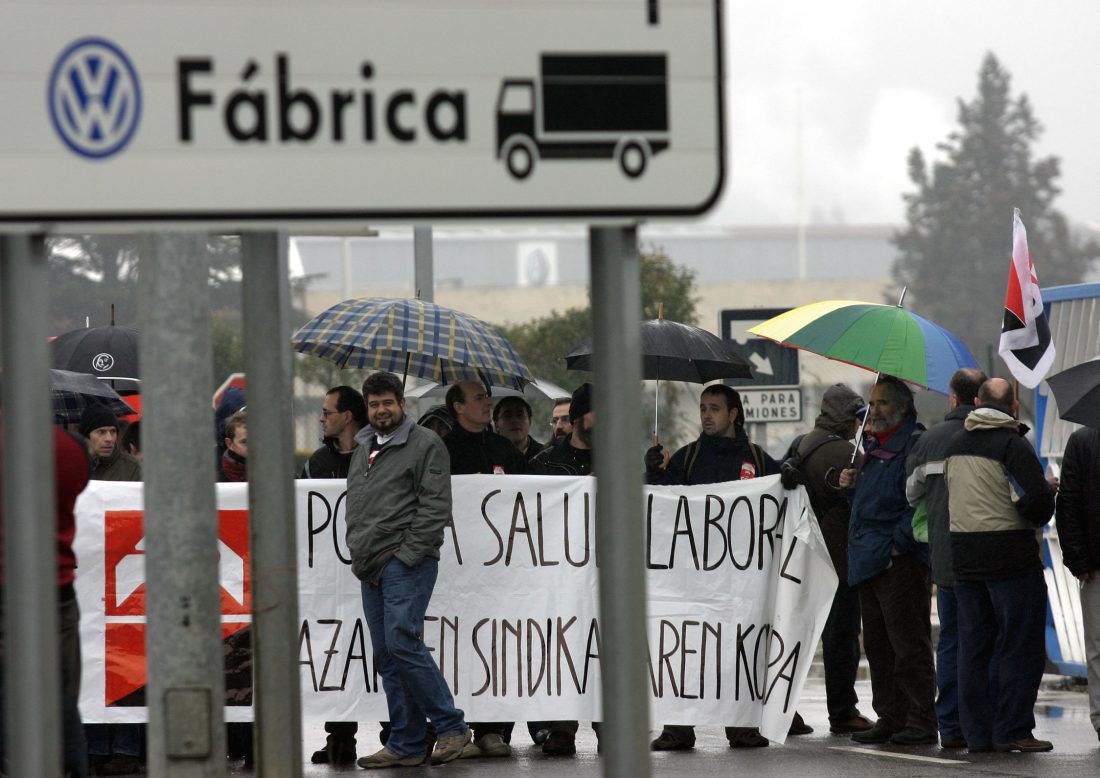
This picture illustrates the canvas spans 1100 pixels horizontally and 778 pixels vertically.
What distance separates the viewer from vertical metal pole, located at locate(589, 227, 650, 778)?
2998mm

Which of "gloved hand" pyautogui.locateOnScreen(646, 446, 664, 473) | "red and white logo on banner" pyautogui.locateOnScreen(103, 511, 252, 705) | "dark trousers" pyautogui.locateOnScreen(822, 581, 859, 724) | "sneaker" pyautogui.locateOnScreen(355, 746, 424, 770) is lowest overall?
"sneaker" pyautogui.locateOnScreen(355, 746, 424, 770)

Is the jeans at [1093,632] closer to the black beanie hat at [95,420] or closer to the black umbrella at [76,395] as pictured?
the black beanie hat at [95,420]

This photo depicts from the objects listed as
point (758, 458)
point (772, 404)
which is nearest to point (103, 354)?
point (758, 458)

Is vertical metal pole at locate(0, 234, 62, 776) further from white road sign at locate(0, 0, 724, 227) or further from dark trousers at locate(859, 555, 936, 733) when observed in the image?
dark trousers at locate(859, 555, 936, 733)

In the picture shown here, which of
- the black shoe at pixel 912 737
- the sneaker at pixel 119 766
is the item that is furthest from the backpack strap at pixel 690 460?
the sneaker at pixel 119 766

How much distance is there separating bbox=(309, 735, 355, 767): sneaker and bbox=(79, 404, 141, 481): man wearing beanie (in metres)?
1.88

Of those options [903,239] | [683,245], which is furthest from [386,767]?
[683,245]

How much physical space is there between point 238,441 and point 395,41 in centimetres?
752

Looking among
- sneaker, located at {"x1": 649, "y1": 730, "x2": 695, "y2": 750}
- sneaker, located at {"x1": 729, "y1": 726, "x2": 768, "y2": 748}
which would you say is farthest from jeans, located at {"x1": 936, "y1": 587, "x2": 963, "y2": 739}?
sneaker, located at {"x1": 649, "y1": 730, "x2": 695, "y2": 750}

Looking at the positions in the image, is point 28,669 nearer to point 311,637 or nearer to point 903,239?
point 311,637

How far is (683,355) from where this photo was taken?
11062mm

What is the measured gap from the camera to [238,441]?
10.2m

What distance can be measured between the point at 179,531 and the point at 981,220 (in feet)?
288

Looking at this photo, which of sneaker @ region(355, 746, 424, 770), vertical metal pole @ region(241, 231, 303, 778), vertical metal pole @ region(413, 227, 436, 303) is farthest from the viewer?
vertical metal pole @ region(413, 227, 436, 303)
